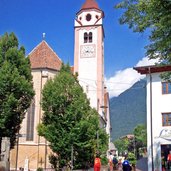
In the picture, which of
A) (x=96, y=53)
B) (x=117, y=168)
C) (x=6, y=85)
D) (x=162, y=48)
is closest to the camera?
(x=162, y=48)

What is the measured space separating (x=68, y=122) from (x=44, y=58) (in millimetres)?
16264

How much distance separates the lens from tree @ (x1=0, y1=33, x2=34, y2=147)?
23.2 m

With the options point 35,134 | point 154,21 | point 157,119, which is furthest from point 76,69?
point 154,21

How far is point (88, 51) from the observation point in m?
48.9

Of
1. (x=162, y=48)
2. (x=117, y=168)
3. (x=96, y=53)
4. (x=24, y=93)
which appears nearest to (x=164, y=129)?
(x=117, y=168)

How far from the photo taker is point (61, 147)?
86.7 feet

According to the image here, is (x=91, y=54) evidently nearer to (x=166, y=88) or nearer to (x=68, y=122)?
(x=166, y=88)

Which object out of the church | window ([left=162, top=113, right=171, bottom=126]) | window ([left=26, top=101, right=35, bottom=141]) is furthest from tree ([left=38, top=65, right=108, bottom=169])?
window ([left=26, top=101, right=35, bottom=141])

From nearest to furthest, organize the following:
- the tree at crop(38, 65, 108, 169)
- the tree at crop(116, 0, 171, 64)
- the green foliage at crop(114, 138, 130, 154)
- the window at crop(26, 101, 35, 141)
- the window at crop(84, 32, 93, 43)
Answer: the tree at crop(116, 0, 171, 64) → the tree at crop(38, 65, 108, 169) → the window at crop(26, 101, 35, 141) → the window at crop(84, 32, 93, 43) → the green foliage at crop(114, 138, 130, 154)

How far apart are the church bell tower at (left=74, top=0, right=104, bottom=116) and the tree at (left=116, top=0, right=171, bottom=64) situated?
3489 cm

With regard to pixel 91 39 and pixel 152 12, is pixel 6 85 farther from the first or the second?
pixel 91 39

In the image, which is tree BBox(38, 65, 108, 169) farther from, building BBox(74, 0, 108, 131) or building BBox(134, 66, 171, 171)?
building BBox(74, 0, 108, 131)

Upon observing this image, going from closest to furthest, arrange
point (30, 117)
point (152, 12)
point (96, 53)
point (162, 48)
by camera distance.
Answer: point (152, 12), point (162, 48), point (30, 117), point (96, 53)

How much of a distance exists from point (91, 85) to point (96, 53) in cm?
488
